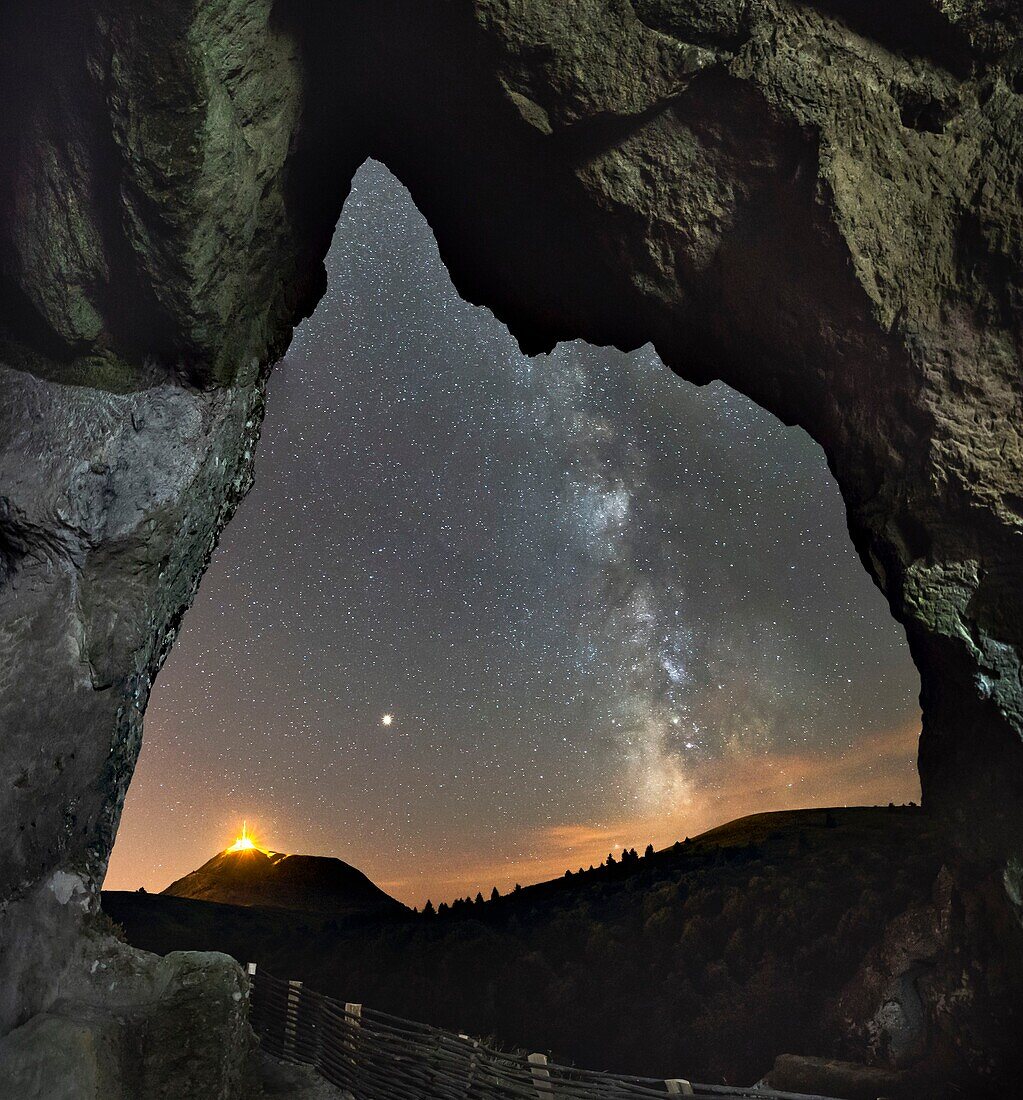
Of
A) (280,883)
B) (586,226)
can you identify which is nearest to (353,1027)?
(586,226)

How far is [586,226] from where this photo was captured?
5973 millimetres

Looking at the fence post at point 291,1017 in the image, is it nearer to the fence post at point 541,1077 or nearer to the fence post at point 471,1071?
the fence post at point 471,1071

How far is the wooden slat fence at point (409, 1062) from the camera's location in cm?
520

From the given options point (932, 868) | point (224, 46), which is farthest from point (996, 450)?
point (224, 46)

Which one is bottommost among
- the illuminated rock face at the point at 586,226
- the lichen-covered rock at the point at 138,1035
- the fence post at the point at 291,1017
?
the fence post at the point at 291,1017

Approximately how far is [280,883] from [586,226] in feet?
61.0

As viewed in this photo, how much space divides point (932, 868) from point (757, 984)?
2228 millimetres

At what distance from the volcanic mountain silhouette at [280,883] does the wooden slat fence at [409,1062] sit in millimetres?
10805

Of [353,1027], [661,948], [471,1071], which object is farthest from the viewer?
[661,948]

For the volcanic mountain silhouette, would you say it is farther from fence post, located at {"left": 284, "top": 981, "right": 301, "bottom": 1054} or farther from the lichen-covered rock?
the lichen-covered rock

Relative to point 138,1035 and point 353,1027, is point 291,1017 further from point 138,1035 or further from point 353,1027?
point 138,1035

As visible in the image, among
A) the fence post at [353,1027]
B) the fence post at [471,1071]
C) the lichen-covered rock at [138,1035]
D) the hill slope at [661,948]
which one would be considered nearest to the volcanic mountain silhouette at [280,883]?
the hill slope at [661,948]

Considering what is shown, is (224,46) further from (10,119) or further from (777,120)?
(777,120)

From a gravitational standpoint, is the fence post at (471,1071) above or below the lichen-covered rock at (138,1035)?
below
